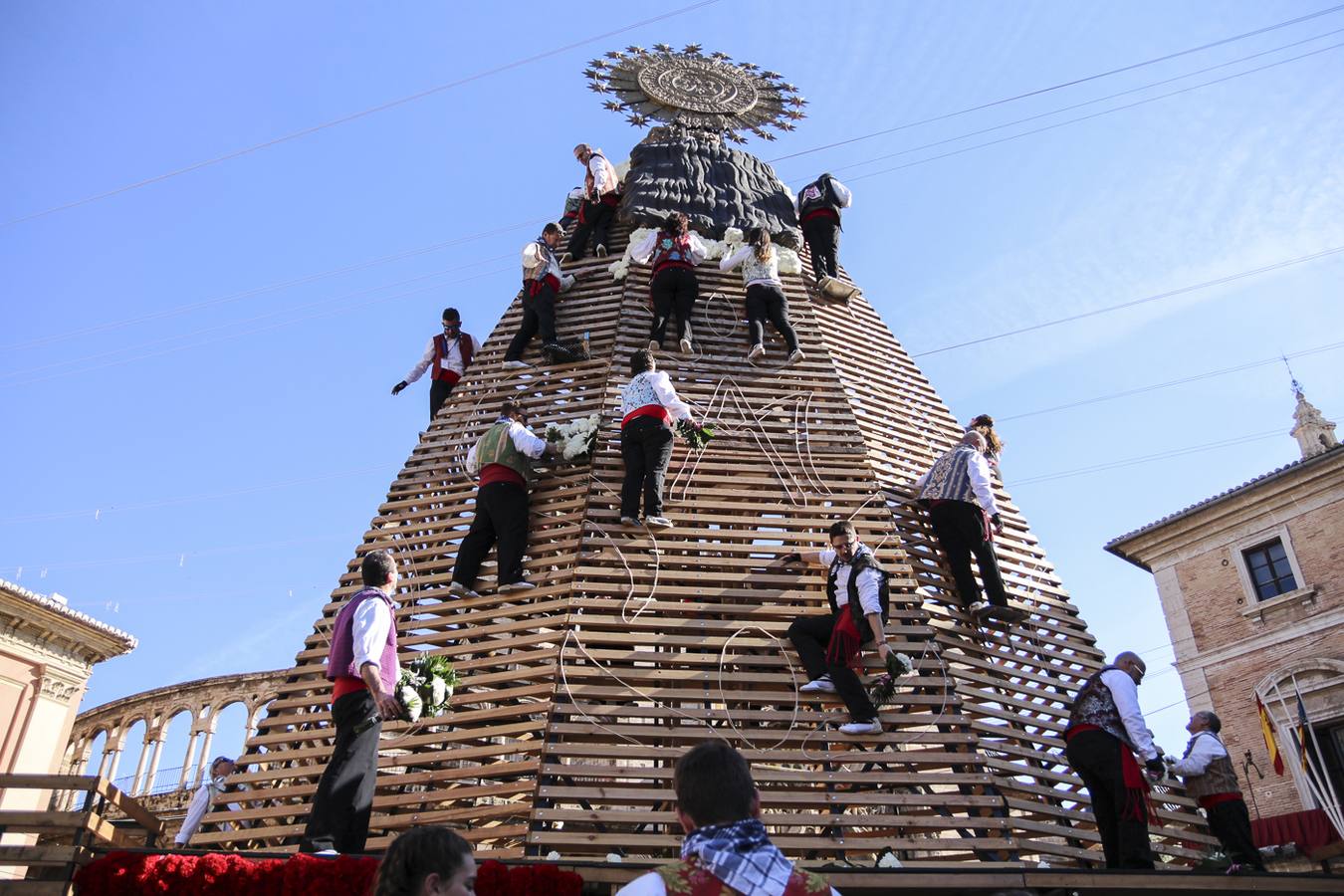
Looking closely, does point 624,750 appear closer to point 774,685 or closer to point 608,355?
point 774,685

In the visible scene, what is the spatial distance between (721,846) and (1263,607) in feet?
64.2

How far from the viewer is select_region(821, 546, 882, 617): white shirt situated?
7.32 metres

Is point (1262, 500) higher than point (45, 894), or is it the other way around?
point (1262, 500)

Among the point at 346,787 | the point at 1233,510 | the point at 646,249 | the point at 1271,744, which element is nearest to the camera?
the point at 346,787

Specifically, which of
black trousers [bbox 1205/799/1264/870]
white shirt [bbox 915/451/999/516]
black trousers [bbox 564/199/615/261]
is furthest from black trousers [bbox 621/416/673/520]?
black trousers [bbox 1205/799/1264/870]

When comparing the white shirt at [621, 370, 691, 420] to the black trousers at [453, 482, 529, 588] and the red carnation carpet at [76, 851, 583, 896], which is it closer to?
the black trousers at [453, 482, 529, 588]

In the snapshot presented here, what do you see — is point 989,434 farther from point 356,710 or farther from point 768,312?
point 356,710

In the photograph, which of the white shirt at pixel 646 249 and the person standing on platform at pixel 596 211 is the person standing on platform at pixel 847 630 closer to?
the white shirt at pixel 646 249

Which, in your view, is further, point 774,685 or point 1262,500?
point 1262,500

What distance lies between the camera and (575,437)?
358 inches

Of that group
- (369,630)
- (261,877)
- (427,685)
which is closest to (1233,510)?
(427,685)

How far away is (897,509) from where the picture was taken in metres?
9.27

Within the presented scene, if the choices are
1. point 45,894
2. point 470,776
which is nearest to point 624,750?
point 470,776

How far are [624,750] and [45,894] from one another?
3234 mm
